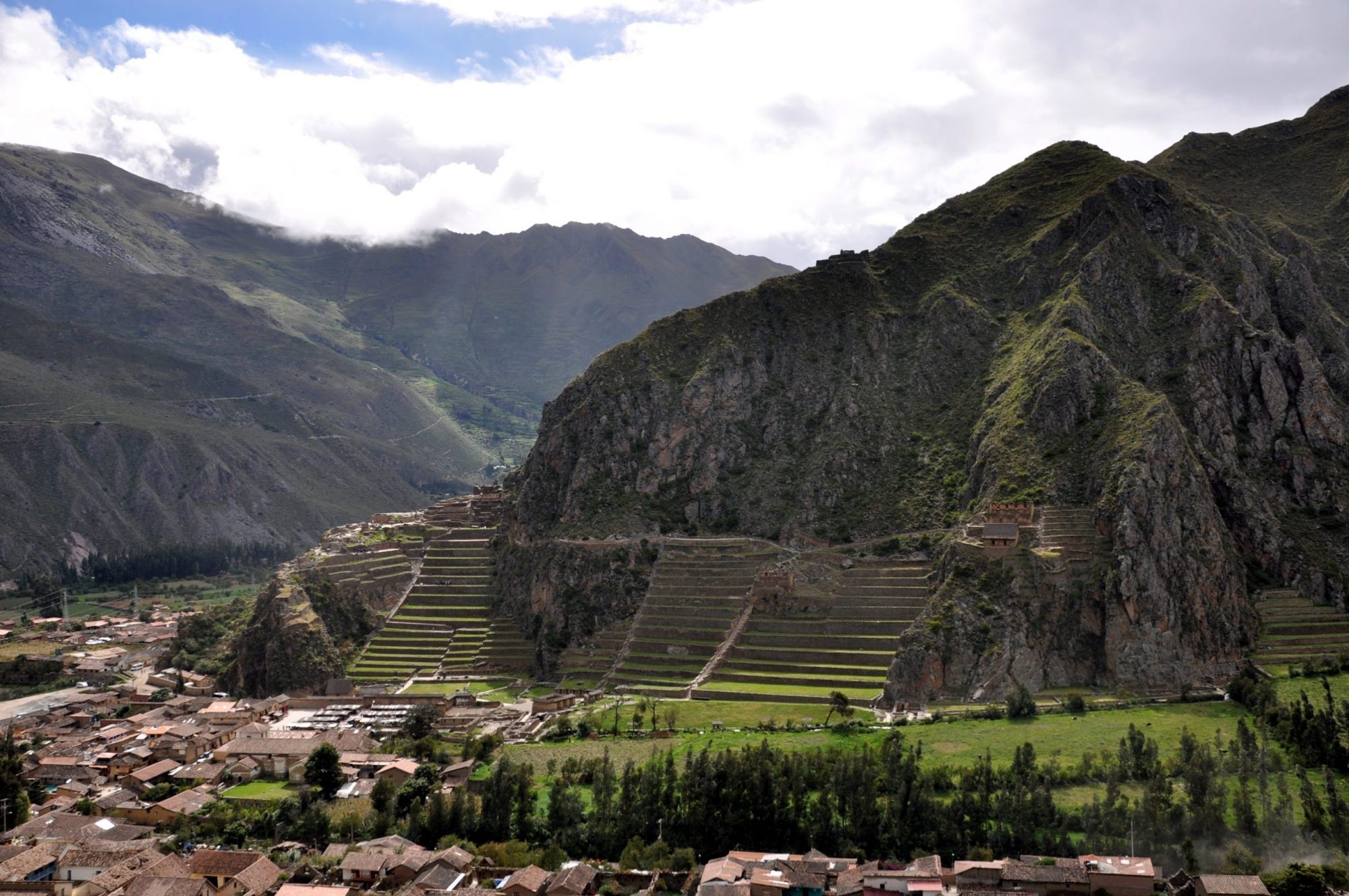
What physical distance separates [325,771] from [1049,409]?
65.4 meters

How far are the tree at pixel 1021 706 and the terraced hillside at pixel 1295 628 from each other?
1894cm

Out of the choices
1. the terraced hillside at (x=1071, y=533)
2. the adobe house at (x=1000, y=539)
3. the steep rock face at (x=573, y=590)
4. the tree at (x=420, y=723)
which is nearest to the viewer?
the tree at (x=420, y=723)

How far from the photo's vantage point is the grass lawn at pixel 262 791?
Result: 76.1 m

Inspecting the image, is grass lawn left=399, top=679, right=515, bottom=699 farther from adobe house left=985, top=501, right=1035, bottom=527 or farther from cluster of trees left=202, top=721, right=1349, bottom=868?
adobe house left=985, top=501, right=1035, bottom=527

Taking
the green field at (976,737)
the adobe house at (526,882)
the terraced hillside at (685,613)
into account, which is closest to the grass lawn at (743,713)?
the green field at (976,737)

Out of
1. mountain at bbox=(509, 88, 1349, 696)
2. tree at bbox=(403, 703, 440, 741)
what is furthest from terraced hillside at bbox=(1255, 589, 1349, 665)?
tree at bbox=(403, 703, 440, 741)

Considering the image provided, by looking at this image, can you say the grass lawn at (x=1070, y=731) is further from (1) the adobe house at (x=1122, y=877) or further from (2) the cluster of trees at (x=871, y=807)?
(1) the adobe house at (x=1122, y=877)

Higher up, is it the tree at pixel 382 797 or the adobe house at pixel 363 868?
the tree at pixel 382 797

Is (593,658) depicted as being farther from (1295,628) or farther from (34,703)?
(1295,628)

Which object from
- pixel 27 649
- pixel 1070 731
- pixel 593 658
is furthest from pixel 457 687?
pixel 1070 731

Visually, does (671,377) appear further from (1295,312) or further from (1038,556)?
(1295,312)

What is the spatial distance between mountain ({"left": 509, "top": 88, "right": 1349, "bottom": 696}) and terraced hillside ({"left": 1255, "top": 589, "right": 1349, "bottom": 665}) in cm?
135

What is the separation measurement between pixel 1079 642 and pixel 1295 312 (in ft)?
158

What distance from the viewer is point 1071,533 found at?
3703 inches
